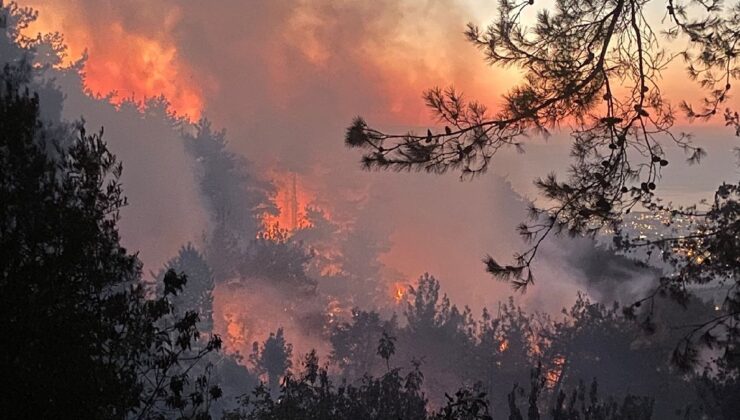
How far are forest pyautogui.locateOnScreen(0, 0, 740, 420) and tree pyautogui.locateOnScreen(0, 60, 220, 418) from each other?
0.02 meters

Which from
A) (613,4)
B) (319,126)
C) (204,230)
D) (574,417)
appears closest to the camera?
(613,4)

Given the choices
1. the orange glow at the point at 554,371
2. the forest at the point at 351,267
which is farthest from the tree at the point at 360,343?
the orange glow at the point at 554,371

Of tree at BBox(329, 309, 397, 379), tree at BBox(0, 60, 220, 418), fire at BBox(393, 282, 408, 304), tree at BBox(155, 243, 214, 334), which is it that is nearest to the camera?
tree at BBox(0, 60, 220, 418)

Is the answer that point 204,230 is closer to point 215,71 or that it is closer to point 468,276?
point 215,71

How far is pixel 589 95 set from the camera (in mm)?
6516

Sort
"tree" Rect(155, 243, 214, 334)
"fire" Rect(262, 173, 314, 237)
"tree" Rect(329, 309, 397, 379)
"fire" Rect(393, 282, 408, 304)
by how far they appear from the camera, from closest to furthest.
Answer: "tree" Rect(329, 309, 397, 379), "tree" Rect(155, 243, 214, 334), "fire" Rect(393, 282, 408, 304), "fire" Rect(262, 173, 314, 237)

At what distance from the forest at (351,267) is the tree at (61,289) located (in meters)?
0.02

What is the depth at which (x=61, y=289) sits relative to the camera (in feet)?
18.0

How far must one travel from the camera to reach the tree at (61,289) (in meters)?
5.03

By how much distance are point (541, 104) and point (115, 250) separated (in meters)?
4.86

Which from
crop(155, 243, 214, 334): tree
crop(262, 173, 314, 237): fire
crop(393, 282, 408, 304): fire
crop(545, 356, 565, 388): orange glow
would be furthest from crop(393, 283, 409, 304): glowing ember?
crop(545, 356, 565, 388): orange glow

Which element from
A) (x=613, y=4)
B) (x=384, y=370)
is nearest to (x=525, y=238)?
(x=613, y=4)

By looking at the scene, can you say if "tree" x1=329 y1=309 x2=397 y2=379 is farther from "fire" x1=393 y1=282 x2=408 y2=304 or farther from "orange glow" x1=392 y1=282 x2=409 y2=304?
"orange glow" x1=392 y1=282 x2=409 y2=304

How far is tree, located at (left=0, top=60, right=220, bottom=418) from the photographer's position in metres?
5.03
